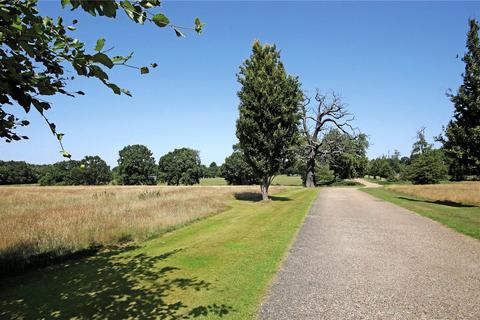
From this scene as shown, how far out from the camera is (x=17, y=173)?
103m

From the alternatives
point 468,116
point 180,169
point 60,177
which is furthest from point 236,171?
point 468,116

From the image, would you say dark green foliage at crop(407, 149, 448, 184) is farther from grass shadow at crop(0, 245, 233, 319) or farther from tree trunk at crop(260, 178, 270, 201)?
grass shadow at crop(0, 245, 233, 319)

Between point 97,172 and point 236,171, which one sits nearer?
point 236,171

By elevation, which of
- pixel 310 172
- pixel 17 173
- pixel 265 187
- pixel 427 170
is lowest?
pixel 265 187

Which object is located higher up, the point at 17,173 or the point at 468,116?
the point at 17,173

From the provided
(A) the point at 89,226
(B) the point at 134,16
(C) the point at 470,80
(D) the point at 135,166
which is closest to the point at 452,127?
(C) the point at 470,80

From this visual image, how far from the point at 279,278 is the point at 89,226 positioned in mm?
9016

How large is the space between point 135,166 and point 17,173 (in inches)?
1606

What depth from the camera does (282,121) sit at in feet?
81.4

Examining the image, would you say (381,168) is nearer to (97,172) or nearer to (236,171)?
(236,171)

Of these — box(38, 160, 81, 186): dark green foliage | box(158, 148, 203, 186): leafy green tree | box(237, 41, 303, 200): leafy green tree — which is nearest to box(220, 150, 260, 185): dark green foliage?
box(158, 148, 203, 186): leafy green tree

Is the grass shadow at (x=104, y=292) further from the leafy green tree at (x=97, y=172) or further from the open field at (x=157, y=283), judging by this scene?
the leafy green tree at (x=97, y=172)

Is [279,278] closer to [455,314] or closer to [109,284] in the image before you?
[455,314]

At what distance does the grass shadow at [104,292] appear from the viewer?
548cm
